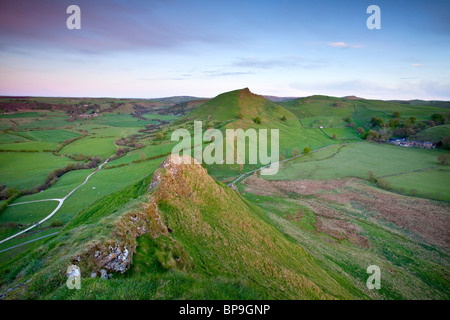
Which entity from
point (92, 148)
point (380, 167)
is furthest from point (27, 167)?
point (380, 167)

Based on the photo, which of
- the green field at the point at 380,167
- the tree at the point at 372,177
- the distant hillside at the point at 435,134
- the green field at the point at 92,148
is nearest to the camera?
the green field at the point at 380,167

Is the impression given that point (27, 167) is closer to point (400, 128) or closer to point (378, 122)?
point (400, 128)

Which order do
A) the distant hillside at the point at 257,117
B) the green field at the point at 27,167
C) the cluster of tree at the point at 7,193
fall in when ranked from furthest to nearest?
the distant hillside at the point at 257,117 < the green field at the point at 27,167 < the cluster of tree at the point at 7,193

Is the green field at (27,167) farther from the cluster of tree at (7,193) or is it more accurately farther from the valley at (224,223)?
the cluster of tree at (7,193)

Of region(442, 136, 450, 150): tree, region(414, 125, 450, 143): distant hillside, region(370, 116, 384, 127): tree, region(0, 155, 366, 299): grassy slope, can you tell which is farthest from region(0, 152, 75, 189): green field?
region(370, 116, 384, 127): tree

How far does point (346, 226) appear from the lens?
Result: 40.1 meters

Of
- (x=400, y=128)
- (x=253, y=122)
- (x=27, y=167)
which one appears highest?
(x=253, y=122)

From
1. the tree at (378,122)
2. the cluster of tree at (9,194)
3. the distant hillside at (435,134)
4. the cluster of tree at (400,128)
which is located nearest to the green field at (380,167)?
the distant hillside at (435,134)

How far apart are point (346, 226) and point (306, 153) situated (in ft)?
204

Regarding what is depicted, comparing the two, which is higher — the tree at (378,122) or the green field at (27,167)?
the tree at (378,122)

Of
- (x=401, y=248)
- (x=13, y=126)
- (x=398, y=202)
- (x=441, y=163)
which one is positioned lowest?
(x=401, y=248)
